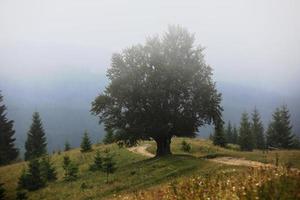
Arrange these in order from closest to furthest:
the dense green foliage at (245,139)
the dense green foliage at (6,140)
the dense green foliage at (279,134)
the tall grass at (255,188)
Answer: the tall grass at (255,188) < the dense green foliage at (245,139) < the dense green foliage at (6,140) < the dense green foliage at (279,134)

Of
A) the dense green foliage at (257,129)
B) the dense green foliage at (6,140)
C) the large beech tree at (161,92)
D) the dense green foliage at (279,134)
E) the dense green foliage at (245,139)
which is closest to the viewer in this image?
the large beech tree at (161,92)

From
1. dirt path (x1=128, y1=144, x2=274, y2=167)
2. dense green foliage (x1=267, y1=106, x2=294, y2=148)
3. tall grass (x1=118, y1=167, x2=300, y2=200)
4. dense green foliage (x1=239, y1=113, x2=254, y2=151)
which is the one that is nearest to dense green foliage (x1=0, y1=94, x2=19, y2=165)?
dirt path (x1=128, y1=144, x2=274, y2=167)

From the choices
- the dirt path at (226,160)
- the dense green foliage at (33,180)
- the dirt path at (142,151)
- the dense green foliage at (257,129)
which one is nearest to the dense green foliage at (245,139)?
the dense green foliage at (257,129)

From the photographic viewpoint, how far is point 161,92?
40531 mm

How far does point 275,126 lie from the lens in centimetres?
8088

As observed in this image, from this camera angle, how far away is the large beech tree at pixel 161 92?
41125 mm

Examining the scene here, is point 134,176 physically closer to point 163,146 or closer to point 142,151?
point 163,146

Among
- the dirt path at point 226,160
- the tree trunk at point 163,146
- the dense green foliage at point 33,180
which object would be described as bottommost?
the dense green foliage at point 33,180

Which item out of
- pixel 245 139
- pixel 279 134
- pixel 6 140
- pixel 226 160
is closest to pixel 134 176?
pixel 226 160

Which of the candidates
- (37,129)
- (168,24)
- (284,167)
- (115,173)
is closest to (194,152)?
(115,173)

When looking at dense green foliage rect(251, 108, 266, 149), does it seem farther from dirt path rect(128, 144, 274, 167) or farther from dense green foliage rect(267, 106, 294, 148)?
dirt path rect(128, 144, 274, 167)

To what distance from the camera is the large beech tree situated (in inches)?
1619

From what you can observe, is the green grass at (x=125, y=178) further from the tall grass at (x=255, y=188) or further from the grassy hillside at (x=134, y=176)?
the tall grass at (x=255, y=188)

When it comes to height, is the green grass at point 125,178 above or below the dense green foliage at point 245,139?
below
